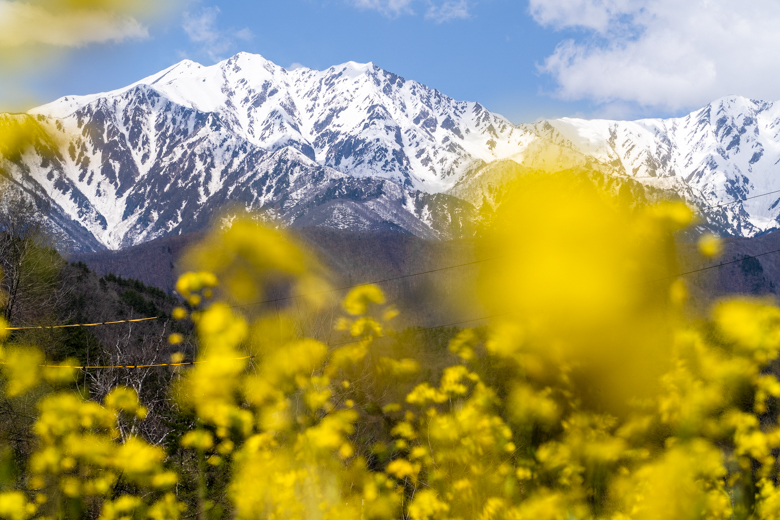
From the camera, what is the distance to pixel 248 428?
1213 centimetres

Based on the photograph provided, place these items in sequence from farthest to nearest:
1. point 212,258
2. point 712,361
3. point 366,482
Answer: point 212,258, point 366,482, point 712,361

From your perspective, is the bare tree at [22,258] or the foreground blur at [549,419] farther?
the bare tree at [22,258]

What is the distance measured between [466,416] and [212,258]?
6320 inches

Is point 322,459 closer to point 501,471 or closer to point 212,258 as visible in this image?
point 501,471

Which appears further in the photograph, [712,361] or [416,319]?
[416,319]

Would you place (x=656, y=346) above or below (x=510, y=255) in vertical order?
below

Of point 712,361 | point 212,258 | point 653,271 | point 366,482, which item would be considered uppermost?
point 212,258

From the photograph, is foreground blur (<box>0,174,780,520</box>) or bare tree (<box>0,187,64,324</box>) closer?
foreground blur (<box>0,174,780,520</box>)

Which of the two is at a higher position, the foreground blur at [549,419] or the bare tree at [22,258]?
the bare tree at [22,258]

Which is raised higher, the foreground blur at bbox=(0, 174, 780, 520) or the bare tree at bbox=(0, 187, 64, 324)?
the bare tree at bbox=(0, 187, 64, 324)

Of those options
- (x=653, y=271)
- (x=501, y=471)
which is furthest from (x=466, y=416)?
(x=653, y=271)

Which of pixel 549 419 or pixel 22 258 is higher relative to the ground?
pixel 22 258

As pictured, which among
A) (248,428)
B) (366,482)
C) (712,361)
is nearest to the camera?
(712,361)

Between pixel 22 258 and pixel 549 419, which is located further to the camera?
pixel 22 258
